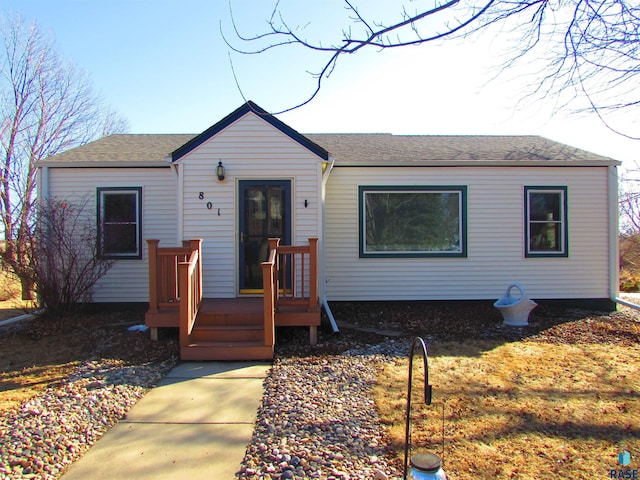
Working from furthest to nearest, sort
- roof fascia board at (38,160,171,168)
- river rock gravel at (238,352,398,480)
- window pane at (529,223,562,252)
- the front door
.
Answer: window pane at (529,223,562,252), roof fascia board at (38,160,171,168), the front door, river rock gravel at (238,352,398,480)

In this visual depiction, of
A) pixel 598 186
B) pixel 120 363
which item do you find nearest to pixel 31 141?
pixel 120 363

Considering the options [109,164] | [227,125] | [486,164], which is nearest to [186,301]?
[227,125]

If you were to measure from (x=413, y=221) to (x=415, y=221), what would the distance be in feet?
0.13

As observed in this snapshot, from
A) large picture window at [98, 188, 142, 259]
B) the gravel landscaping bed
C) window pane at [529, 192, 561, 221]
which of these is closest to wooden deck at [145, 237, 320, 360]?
the gravel landscaping bed

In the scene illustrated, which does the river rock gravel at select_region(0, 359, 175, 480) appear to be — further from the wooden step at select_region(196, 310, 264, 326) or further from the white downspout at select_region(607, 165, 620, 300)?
the white downspout at select_region(607, 165, 620, 300)

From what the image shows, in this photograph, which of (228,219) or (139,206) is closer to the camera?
(228,219)

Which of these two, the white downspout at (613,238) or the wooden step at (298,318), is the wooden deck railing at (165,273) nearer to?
the wooden step at (298,318)

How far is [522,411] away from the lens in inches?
152

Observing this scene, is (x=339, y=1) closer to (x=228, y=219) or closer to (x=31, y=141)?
(x=228, y=219)

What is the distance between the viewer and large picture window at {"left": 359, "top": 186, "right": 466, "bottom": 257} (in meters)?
8.38

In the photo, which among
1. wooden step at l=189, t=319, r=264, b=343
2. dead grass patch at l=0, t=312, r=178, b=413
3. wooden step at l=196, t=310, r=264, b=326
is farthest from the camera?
wooden step at l=196, t=310, r=264, b=326

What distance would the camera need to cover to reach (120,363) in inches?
209

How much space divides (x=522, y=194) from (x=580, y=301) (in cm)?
240

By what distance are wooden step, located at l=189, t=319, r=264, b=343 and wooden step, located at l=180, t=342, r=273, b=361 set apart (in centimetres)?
25
